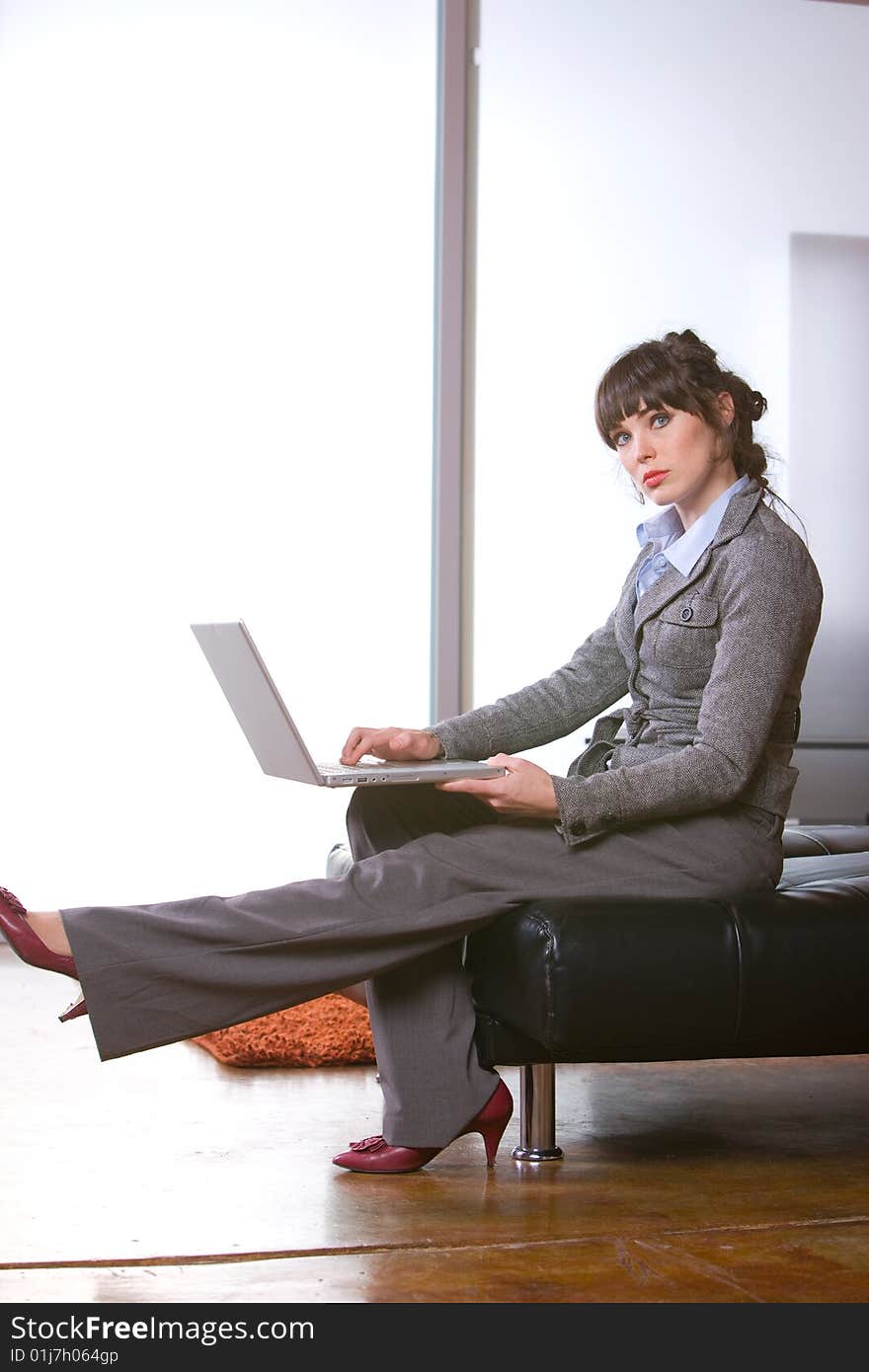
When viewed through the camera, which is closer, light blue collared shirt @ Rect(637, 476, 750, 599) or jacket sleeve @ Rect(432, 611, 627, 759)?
light blue collared shirt @ Rect(637, 476, 750, 599)

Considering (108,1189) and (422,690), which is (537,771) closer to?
(108,1189)

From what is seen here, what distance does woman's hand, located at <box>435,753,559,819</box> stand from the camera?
205cm

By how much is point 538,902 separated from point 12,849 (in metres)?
2.73

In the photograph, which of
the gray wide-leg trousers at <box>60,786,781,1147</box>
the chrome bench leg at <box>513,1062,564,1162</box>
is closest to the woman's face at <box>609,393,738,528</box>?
the gray wide-leg trousers at <box>60,786,781,1147</box>

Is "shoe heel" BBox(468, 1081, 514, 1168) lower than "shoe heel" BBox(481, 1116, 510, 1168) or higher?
higher

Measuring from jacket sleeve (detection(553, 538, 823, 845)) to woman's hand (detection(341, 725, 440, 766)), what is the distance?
A: 341mm

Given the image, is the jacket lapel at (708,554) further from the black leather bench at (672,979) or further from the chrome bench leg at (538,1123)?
the chrome bench leg at (538,1123)

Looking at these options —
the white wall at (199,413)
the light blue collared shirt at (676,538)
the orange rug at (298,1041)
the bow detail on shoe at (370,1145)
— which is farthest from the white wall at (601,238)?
the bow detail on shoe at (370,1145)

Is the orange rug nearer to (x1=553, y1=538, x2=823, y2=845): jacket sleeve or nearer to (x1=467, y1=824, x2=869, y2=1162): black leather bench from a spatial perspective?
(x1=467, y1=824, x2=869, y2=1162): black leather bench

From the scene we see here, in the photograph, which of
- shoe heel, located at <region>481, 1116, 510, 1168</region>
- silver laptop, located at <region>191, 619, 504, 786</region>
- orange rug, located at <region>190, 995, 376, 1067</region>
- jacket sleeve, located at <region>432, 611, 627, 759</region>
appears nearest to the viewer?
silver laptop, located at <region>191, 619, 504, 786</region>

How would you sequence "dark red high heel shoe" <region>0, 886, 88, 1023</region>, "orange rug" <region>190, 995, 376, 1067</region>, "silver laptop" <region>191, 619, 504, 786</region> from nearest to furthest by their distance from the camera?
"dark red high heel shoe" <region>0, 886, 88, 1023</region> → "silver laptop" <region>191, 619, 504, 786</region> → "orange rug" <region>190, 995, 376, 1067</region>

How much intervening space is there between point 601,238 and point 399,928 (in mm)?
3244

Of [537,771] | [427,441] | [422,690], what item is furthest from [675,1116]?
[427,441]

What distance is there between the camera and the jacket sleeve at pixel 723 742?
6.79 ft
